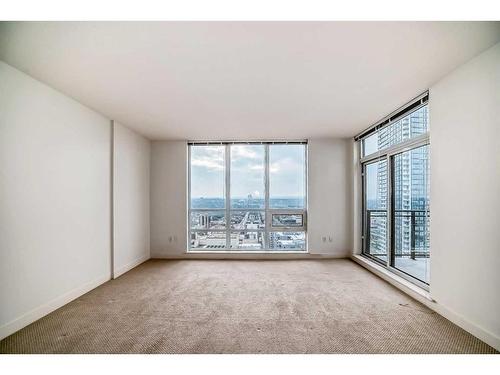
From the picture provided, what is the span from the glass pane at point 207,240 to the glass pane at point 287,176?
1348mm

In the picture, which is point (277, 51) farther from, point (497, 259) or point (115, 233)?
point (115, 233)

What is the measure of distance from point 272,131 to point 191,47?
2.93 m

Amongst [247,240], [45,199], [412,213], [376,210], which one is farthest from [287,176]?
[45,199]

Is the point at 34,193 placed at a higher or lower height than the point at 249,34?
lower

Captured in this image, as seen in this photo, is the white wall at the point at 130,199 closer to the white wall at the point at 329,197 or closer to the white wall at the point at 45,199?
the white wall at the point at 45,199

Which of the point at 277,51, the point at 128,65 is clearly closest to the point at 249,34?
the point at 277,51

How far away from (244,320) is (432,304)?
214cm

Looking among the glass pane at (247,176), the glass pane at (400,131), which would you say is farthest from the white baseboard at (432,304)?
the glass pane at (247,176)

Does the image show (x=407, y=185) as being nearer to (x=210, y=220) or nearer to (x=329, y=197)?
(x=329, y=197)

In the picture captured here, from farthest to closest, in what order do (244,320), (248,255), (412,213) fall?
1. (248,255)
2. (412,213)
3. (244,320)

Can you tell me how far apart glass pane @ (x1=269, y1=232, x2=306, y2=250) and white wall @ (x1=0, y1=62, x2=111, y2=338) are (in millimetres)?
3353

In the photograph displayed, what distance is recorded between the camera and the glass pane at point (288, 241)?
18.6 ft

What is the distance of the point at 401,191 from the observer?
3.95 metres

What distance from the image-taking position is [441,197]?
2.76m
